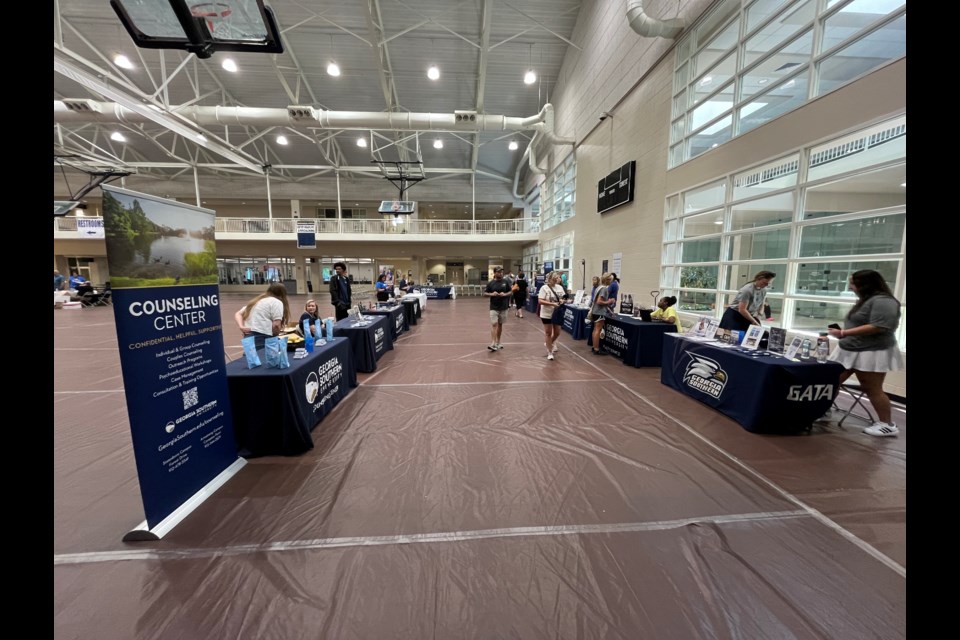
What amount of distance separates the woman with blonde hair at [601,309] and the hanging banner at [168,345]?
538 centimetres

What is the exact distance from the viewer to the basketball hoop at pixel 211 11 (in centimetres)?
388

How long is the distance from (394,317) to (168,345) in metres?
5.13

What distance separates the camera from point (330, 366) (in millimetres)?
3578

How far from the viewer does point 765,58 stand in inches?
205

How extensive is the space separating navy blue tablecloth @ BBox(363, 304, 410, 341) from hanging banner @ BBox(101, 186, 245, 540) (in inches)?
158

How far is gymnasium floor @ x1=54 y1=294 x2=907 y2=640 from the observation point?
4.94 ft

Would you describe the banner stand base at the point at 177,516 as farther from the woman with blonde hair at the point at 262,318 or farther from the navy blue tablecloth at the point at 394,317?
the navy blue tablecloth at the point at 394,317


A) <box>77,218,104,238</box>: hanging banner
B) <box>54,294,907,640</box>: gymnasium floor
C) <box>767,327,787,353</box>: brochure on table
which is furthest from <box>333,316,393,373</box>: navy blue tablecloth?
<box>77,218,104,238</box>: hanging banner

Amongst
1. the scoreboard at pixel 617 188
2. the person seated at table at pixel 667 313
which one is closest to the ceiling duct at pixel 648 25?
the scoreboard at pixel 617 188

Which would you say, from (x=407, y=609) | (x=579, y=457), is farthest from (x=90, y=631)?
(x=579, y=457)

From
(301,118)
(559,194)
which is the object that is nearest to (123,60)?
(301,118)

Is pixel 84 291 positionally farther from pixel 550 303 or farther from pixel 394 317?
pixel 550 303
